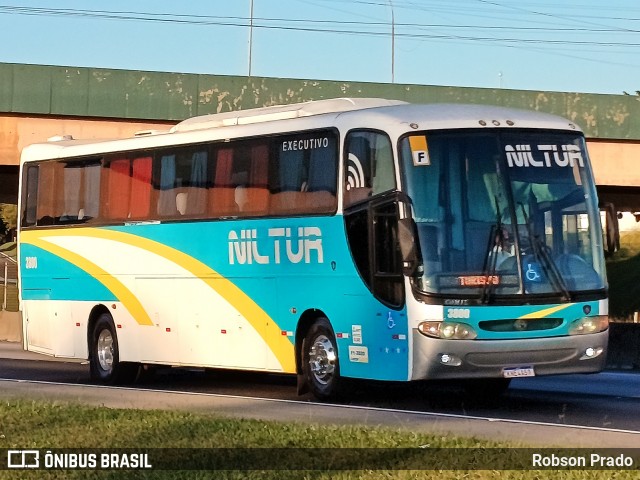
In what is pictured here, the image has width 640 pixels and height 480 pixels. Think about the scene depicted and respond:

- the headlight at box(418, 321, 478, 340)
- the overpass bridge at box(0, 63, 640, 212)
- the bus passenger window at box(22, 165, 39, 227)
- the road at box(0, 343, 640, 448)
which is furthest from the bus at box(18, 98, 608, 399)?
the overpass bridge at box(0, 63, 640, 212)

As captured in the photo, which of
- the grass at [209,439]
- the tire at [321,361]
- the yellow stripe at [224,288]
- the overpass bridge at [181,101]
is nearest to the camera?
the grass at [209,439]

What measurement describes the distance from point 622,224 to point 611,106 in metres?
69.0

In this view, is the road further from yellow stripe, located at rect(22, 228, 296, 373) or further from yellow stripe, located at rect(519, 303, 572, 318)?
yellow stripe, located at rect(519, 303, 572, 318)

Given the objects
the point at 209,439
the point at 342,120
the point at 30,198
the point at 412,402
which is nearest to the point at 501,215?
the point at 342,120

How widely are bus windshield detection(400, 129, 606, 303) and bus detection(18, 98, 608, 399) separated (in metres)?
0.02

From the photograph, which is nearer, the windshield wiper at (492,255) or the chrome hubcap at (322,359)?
the windshield wiper at (492,255)

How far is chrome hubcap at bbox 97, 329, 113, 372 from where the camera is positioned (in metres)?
23.5

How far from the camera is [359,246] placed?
1784cm

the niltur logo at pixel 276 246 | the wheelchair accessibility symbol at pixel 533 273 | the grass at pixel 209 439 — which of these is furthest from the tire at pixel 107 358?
the wheelchair accessibility symbol at pixel 533 273

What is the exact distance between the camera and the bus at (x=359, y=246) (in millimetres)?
16906

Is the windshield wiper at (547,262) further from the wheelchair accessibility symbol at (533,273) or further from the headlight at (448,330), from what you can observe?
the headlight at (448,330)

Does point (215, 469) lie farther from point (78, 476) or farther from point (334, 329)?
point (334, 329)

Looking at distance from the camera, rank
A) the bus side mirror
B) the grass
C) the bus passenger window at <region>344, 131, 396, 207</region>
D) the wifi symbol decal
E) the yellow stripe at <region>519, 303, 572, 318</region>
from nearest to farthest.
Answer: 1. the grass
2. the bus side mirror
3. the yellow stripe at <region>519, 303, 572, 318</region>
4. the bus passenger window at <region>344, 131, 396, 207</region>
5. the wifi symbol decal

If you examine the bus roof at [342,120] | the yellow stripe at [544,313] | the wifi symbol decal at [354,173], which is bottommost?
the yellow stripe at [544,313]
